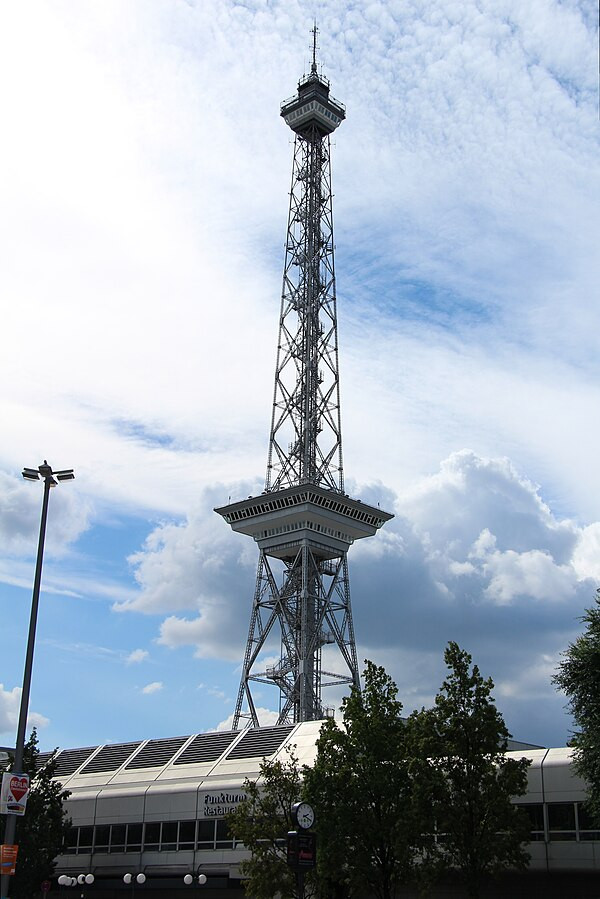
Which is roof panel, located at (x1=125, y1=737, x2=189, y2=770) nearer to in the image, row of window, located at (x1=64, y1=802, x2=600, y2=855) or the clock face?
row of window, located at (x1=64, y1=802, x2=600, y2=855)

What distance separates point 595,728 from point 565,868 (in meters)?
7.18

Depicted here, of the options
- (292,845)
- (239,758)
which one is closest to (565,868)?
(292,845)

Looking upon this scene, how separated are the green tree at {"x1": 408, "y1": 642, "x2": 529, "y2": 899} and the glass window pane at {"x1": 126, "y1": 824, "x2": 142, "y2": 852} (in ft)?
79.2

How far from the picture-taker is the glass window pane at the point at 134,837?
208 feet

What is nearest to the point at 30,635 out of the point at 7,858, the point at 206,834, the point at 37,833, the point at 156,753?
the point at 7,858

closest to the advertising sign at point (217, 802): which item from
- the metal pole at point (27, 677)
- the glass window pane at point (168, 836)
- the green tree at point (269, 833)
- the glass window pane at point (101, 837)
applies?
the glass window pane at point (168, 836)

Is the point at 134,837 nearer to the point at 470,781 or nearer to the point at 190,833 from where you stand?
the point at 190,833

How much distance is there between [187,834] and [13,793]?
26.2m

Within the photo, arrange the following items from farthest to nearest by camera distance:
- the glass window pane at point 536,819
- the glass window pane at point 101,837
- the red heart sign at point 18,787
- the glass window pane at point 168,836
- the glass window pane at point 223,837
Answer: the glass window pane at point 101,837 < the glass window pane at point 168,836 < the glass window pane at point 223,837 < the glass window pane at point 536,819 < the red heart sign at point 18,787

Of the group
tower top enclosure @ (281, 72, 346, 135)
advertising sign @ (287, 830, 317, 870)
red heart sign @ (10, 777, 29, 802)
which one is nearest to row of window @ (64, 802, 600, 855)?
advertising sign @ (287, 830, 317, 870)

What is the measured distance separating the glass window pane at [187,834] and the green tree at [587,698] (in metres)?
23.9

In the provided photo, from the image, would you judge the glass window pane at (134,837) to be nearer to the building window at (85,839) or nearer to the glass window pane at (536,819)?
the building window at (85,839)

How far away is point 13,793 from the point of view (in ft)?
122

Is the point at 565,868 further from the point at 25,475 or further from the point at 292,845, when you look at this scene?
the point at 25,475
